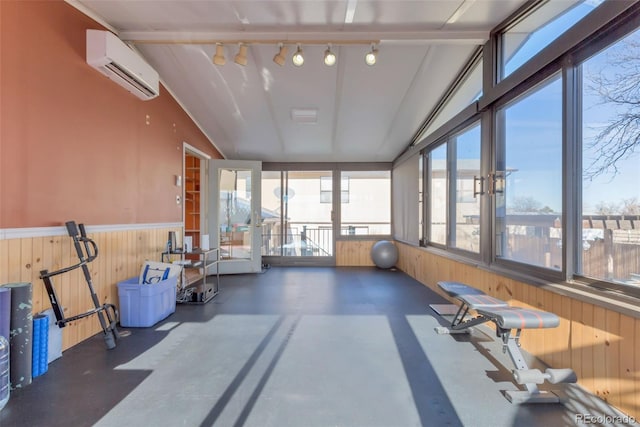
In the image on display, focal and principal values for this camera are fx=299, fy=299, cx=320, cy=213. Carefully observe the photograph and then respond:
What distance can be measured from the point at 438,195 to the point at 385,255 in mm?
1862

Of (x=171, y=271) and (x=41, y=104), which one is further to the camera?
(x=171, y=271)

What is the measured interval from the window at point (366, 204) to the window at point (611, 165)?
453 centimetres

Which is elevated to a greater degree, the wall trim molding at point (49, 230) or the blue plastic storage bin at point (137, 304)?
the wall trim molding at point (49, 230)

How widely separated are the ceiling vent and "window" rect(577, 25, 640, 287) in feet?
10.4

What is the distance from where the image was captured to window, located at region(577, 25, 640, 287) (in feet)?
5.55

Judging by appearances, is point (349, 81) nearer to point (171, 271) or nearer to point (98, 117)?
point (98, 117)

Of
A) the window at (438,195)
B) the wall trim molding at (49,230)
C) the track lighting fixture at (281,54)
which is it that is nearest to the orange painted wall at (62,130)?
the wall trim molding at (49,230)

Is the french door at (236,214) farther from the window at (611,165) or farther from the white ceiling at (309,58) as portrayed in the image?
the window at (611,165)

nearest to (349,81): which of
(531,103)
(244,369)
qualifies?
(531,103)

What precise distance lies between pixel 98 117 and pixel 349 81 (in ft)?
9.01

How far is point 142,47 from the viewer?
3.26m

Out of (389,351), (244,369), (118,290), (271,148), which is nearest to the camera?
(244,369)

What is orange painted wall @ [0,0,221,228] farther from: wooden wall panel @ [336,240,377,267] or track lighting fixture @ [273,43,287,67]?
wooden wall panel @ [336,240,377,267]

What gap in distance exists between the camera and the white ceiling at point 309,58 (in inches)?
105
